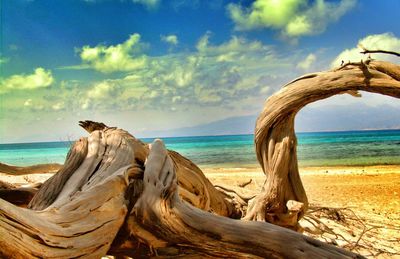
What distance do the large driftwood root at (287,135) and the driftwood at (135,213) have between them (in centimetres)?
1

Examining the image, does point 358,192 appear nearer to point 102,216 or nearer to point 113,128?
point 113,128

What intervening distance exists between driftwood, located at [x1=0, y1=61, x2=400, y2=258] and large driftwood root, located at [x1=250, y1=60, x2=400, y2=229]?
1 cm

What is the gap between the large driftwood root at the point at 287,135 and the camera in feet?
10.5

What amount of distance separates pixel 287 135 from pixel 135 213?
183 centimetres

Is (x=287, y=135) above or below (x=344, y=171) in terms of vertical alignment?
above

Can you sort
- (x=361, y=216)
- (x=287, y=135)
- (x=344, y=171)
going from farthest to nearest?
(x=344, y=171) → (x=361, y=216) → (x=287, y=135)

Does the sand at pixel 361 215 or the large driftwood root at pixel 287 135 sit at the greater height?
the large driftwood root at pixel 287 135

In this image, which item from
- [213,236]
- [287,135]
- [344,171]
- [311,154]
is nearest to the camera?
[213,236]

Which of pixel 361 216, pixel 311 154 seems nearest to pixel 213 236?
pixel 361 216

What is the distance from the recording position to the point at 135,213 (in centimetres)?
204

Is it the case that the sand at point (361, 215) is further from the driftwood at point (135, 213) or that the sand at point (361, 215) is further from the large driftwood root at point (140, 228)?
the large driftwood root at point (140, 228)

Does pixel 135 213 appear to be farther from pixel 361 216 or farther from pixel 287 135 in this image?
pixel 361 216

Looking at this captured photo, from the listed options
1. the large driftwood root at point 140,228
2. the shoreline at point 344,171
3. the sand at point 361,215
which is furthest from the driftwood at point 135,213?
the shoreline at point 344,171

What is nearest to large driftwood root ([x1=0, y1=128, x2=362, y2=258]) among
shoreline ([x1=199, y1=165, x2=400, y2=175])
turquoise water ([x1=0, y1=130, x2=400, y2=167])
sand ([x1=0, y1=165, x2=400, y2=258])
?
sand ([x1=0, y1=165, x2=400, y2=258])
